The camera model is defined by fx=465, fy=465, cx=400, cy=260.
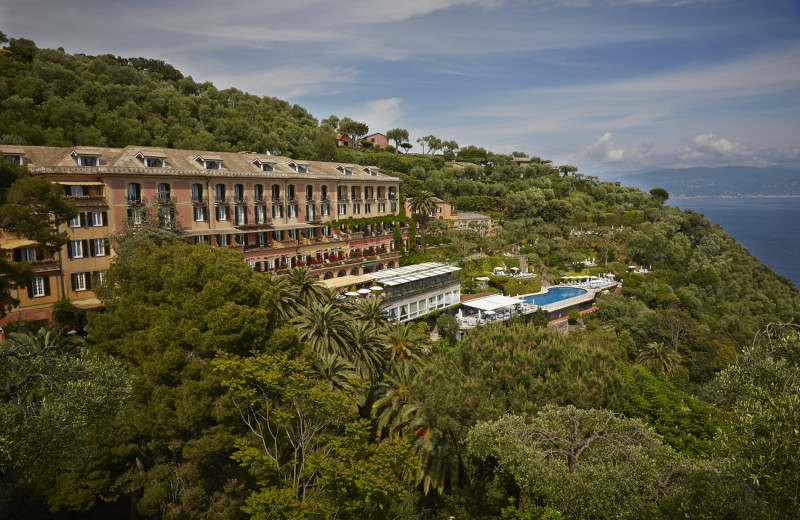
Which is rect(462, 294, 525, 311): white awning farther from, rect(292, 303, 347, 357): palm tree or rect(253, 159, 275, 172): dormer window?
rect(253, 159, 275, 172): dormer window

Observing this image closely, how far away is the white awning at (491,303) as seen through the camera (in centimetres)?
4934

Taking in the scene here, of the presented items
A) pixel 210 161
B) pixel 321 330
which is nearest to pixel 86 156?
pixel 210 161

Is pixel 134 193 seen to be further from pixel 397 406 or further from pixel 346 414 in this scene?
pixel 346 414

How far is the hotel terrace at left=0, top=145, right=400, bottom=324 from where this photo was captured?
115ft

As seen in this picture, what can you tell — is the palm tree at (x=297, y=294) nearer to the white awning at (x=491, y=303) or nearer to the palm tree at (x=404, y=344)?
the palm tree at (x=404, y=344)

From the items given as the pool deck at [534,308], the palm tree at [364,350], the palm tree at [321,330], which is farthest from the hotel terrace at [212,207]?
the palm tree at [364,350]

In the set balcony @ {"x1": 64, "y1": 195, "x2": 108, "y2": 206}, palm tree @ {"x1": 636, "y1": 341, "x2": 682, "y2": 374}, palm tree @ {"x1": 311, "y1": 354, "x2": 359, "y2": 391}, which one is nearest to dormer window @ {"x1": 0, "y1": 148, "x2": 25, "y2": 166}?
balcony @ {"x1": 64, "y1": 195, "x2": 108, "y2": 206}

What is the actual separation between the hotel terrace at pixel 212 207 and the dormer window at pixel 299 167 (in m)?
0.12

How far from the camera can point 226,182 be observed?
45.5m

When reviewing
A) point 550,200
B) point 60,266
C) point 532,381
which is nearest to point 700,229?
point 550,200

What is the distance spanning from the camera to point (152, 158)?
132 ft

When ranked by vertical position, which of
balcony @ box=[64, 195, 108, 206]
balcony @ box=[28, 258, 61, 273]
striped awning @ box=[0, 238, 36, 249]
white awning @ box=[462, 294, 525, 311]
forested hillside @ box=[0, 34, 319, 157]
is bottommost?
white awning @ box=[462, 294, 525, 311]

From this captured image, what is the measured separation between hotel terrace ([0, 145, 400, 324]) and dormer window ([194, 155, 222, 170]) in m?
0.10

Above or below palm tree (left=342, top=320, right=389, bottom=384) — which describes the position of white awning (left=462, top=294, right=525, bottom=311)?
below
